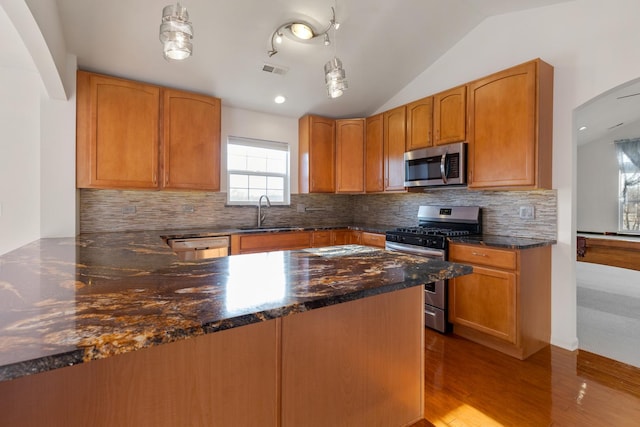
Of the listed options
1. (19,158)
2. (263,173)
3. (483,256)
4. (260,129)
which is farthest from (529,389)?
(19,158)

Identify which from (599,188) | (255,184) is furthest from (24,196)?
(599,188)

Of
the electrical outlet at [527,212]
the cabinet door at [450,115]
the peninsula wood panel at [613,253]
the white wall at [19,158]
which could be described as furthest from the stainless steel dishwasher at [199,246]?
the peninsula wood panel at [613,253]

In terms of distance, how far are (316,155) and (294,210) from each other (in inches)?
32.7

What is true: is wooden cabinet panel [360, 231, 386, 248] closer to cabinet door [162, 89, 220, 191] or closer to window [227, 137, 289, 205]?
window [227, 137, 289, 205]

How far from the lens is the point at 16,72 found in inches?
101

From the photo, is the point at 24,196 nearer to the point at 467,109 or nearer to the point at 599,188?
the point at 467,109

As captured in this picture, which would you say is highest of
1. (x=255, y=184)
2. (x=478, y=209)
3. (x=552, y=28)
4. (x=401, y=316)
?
(x=552, y=28)

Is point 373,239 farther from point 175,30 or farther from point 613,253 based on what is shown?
point 613,253

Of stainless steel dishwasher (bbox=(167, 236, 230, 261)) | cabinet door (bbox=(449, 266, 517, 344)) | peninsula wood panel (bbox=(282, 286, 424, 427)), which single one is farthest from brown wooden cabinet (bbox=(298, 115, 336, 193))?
peninsula wood panel (bbox=(282, 286, 424, 427))

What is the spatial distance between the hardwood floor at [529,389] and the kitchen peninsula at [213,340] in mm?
557

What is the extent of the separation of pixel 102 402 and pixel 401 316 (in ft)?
3.63

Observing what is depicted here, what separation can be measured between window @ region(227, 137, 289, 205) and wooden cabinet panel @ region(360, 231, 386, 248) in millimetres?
1188

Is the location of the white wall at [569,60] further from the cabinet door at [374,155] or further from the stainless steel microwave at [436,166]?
the cabinet door at [374,155]

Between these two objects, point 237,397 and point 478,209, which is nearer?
point 237,397
